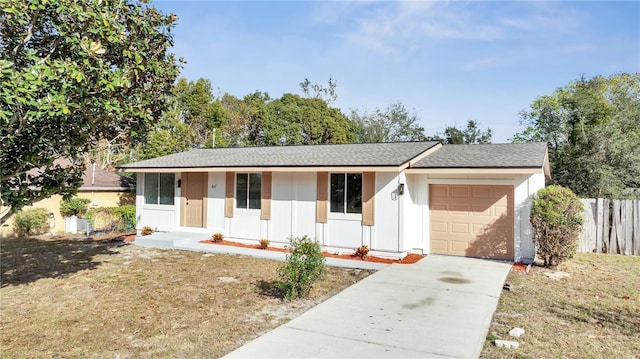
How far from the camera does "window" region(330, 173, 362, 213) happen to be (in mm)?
10789

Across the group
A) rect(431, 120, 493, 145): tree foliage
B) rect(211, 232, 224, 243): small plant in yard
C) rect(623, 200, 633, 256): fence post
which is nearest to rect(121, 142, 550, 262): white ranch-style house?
rect(211, 232, 224, 243): small plant in yard

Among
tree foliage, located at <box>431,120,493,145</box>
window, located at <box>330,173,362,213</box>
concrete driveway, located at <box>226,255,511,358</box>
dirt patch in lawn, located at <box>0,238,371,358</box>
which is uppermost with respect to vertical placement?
tree foliage, located at <box>431,120,493,145</box>

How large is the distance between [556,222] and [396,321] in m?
5.69

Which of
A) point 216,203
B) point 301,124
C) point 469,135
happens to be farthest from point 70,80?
point 469,135

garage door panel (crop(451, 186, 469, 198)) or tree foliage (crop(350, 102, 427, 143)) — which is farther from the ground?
tree foliage (crop(350, 102, 427, 143))

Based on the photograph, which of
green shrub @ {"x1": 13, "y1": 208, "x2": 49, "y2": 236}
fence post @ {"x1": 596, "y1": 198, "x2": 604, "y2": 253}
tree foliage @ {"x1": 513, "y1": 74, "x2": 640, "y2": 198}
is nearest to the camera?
fence post @ {"x1": 596, "y1": 198, "x2": 604, "y2": 253}

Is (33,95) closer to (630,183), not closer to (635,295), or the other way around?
(635,295)

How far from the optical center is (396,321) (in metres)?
5.40

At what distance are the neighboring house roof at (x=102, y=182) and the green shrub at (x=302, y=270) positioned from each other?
14.1 metres

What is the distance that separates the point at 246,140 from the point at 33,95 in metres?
30.4

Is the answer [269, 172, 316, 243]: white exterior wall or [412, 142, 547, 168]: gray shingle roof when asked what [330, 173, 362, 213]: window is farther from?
[412, 142, 547, 168]: gray shingle roof

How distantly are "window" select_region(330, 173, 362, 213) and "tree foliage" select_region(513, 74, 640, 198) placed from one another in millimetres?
11399

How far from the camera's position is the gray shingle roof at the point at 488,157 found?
380 inches

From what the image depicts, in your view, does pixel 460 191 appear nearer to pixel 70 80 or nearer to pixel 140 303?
A: pixel 140 303
